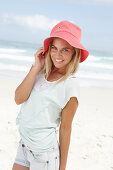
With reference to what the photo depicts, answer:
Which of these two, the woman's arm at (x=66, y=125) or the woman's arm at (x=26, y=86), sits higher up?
the woman's arm at (x=26, y=86)

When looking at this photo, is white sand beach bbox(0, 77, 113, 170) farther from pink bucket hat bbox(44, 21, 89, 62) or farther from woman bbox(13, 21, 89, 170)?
pink bucket hat bbox(44, 21, 89, 62)

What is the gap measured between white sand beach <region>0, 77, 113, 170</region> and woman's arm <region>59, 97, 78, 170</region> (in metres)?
1.65

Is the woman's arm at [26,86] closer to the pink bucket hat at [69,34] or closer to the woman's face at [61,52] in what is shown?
the woman's face at [61,52]

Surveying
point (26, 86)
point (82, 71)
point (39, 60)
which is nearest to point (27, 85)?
point (26, 86)

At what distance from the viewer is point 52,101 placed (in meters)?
1.85

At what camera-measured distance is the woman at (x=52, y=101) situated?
1845mm

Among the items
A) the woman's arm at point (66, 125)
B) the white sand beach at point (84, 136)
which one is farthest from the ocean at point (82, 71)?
the woman's arm at point (66, 125)

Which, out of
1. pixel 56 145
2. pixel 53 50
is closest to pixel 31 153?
pixel 56 145

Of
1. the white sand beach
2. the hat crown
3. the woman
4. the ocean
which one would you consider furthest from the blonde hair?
the ocean

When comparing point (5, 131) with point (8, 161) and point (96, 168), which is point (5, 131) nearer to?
point (8, 161)

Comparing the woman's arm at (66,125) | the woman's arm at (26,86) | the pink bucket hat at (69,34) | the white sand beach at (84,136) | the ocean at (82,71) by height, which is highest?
the pink bucket hat at (69,34)

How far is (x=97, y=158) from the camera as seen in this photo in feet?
12.4

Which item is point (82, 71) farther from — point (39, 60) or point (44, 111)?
point (44, 111)

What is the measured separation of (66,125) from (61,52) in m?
0.54
